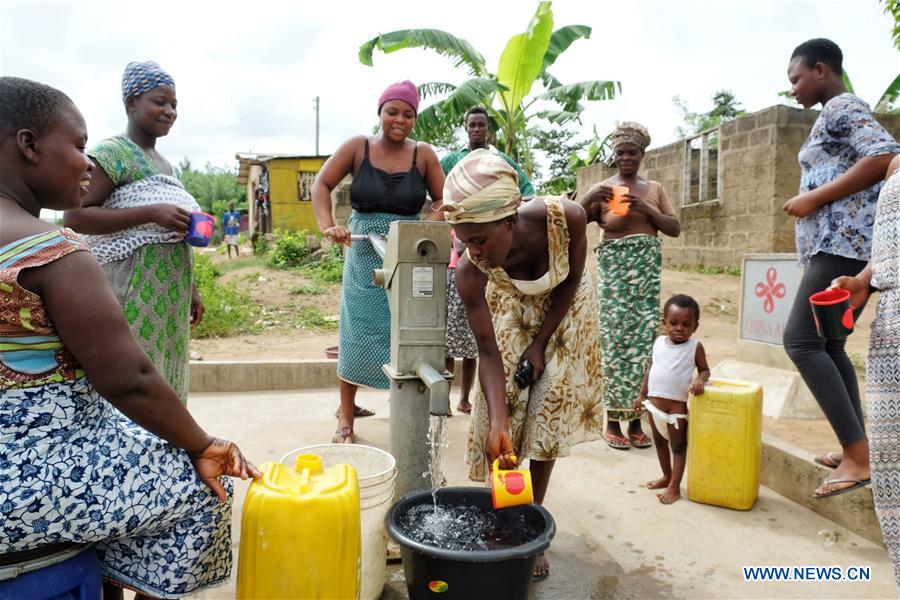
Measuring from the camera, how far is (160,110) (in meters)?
2.36

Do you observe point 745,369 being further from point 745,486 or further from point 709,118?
point 709,118

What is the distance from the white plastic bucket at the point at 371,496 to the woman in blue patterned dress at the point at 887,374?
4.80 feet

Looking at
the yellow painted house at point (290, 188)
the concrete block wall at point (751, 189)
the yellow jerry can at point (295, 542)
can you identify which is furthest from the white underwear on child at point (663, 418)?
the yellow painted house at point (290, 188)

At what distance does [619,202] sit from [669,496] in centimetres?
157

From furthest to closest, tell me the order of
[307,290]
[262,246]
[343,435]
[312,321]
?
1. [262,246]
2. [307,290]
3. [312,321]
4. [343,435]

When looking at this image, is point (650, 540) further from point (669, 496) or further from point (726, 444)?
point (726, 444)

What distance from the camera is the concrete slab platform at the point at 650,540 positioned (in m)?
2.25

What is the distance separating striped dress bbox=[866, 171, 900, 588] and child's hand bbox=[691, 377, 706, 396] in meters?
0.96

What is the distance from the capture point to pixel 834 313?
2.07m

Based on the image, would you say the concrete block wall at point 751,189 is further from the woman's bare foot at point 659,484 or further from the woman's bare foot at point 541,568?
the woman's bare foot at point 541,568

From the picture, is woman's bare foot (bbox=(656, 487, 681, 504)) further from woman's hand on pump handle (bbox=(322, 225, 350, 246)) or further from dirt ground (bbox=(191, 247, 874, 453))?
woman's hand on pump handle (bbox=(322, 225, 350, 246))

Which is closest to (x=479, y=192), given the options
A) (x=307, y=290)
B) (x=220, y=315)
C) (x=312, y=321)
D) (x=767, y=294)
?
(x=767, y=294)

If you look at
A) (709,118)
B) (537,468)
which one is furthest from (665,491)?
(709,118)

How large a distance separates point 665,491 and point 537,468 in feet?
3.09
